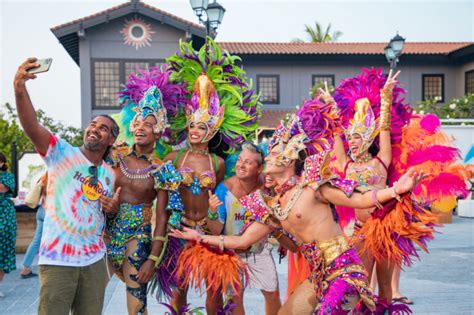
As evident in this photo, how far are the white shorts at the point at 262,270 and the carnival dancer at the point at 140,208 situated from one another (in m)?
0.82

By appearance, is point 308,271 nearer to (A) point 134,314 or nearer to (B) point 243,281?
(B) point 243,281

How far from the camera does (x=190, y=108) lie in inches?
179

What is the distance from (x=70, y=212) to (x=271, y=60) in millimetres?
22314

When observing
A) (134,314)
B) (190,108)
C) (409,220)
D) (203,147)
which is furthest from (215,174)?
(409,220)

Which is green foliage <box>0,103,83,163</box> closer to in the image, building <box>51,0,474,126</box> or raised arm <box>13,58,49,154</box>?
building <box>51,0,474,126</box>

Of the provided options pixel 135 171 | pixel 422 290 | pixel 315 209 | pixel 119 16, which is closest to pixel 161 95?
pixel 135 171

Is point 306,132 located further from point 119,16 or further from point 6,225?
point 119,16

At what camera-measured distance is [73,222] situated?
3348 millimetres

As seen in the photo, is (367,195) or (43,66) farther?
(367,195)

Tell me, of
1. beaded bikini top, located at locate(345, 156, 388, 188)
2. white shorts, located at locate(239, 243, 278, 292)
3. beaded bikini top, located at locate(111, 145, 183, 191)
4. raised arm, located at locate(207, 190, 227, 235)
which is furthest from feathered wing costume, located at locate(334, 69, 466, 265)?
beaded bikini top, located at locate(111, 145, 183, 191)

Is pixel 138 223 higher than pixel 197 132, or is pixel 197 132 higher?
pixel 197 132

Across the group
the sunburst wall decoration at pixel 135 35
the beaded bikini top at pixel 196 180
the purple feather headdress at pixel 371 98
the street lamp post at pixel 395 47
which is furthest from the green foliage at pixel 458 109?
the beaded bikini top at pixel 196 180

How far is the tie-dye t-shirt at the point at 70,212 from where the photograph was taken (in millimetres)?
3301

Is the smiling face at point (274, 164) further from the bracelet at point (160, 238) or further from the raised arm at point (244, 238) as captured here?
the bracelet at point (160, 238)
